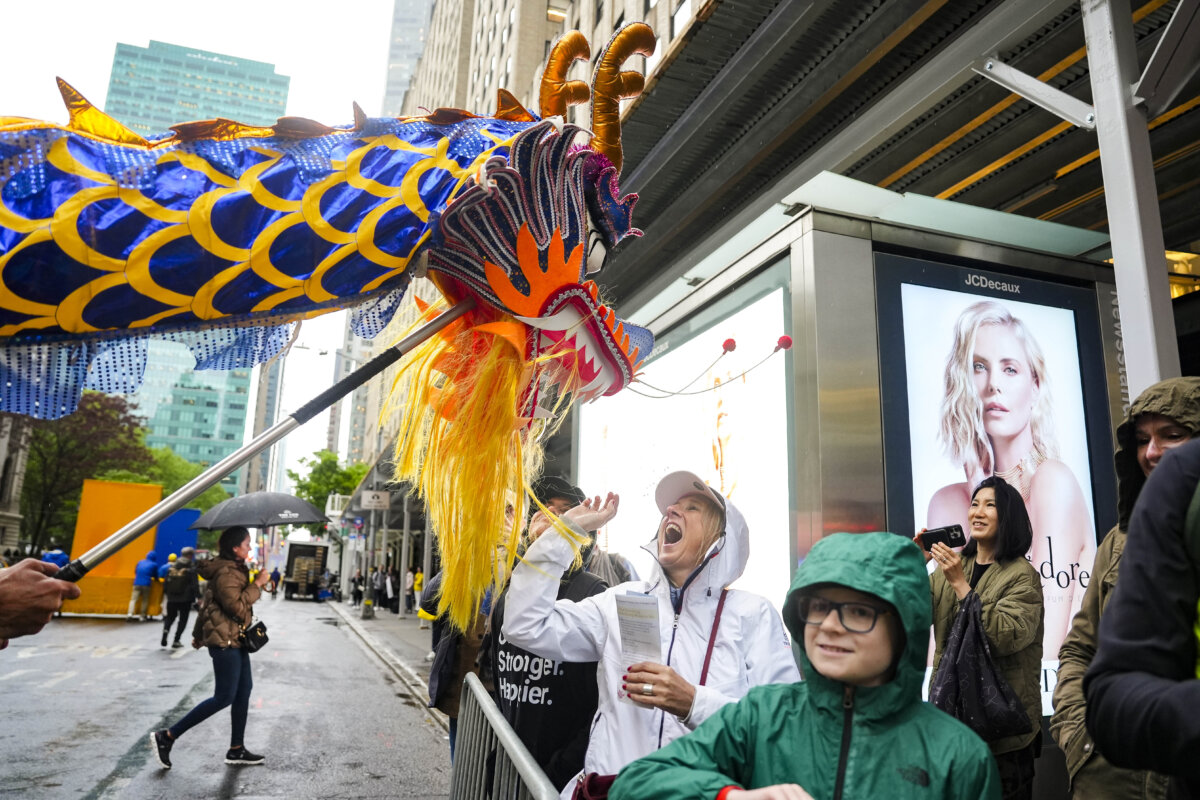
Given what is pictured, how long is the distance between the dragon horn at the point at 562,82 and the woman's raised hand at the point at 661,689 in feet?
5.28

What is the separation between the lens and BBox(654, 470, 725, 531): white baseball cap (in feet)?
10.1

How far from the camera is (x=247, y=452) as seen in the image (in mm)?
1832

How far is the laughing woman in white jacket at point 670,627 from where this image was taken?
2.60 meters

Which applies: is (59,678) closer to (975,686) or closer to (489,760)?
(489,760)

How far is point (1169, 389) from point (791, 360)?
2385 mm

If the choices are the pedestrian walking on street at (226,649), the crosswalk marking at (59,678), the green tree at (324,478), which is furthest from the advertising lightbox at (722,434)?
the green tree at (324,478)

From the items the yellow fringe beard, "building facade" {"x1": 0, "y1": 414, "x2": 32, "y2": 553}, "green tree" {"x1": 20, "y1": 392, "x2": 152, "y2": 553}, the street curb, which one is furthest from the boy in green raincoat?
"building facade" {"x1": 0, "y1": 414, "x2": 32, "y2": 553}

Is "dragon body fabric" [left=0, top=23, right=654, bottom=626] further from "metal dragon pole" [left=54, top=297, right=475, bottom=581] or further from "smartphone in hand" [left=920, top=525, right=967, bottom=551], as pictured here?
"smartphone in hand" [left=920, top=525, right=967, bottom=551]

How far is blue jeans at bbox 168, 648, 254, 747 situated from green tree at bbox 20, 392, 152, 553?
1238 inches

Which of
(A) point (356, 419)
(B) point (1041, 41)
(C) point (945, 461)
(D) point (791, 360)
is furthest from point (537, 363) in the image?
(A) point (356, 419)

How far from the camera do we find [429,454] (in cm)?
235

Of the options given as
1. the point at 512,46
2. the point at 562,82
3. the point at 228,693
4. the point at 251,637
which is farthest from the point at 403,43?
Answer: the point at 562,82

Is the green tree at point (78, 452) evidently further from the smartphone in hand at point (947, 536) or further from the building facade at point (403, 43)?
the building facade at point (403, 43)

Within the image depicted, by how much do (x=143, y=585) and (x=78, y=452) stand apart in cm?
2042
